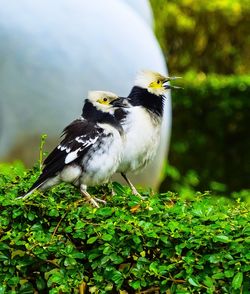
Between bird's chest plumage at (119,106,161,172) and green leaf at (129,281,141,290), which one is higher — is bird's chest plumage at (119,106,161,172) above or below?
above

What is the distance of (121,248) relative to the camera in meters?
4.57

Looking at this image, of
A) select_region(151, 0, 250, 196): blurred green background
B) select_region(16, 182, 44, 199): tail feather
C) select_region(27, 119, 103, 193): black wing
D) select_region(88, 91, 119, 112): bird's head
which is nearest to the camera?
select_region(16, 182, 44, 199): tail feather

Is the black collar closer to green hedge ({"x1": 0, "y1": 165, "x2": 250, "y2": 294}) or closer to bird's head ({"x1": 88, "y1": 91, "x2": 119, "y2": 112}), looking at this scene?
bird's head ({"x1": 88, "y1": 91, "x2": 119, "y2": 112})

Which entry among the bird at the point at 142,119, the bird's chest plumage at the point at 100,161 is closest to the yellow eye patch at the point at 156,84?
the bird at the point at 142,119

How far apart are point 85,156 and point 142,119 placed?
88 cm

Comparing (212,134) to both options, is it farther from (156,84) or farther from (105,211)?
(105,211)

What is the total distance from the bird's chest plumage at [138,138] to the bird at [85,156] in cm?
58

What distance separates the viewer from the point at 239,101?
40.3ft

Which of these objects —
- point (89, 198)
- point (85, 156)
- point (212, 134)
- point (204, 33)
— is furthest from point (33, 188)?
point (204, 33)

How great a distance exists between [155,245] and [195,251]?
0.63ft

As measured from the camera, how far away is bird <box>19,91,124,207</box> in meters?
5.46

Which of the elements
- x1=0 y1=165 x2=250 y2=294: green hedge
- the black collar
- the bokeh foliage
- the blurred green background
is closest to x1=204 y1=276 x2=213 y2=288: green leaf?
x1=0 y1=165 x2=250 y2=294: green hedge

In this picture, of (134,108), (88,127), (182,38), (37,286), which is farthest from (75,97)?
(182,38)

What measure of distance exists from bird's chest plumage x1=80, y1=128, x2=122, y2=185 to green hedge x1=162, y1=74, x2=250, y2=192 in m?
6.59
